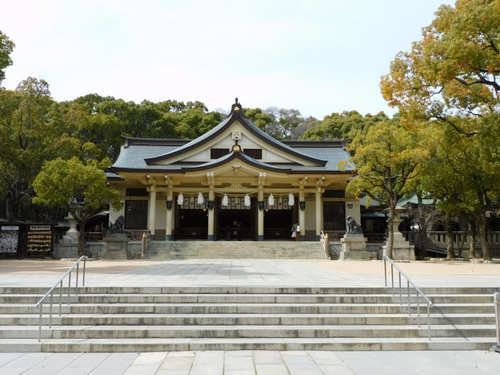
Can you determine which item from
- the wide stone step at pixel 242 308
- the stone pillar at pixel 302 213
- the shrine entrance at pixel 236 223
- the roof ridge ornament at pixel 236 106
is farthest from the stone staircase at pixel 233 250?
the wide stone step at pixel 242 308

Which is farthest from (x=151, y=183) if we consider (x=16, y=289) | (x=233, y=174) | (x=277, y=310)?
(x=277, y=310)

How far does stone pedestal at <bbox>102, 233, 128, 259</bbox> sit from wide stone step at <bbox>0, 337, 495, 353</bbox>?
14565mm

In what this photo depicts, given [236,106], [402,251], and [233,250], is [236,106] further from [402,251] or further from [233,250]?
[402,251]

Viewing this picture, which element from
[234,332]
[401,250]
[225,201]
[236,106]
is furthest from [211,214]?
[234,332]

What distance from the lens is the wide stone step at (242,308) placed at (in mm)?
6934

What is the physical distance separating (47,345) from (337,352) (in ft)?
14.6

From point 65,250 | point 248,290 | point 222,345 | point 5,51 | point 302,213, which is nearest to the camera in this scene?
point 222,345

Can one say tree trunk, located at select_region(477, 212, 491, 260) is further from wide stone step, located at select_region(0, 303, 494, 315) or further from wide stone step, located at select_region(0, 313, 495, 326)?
wide stone step, located at select_region(0, 313, 495, 326)

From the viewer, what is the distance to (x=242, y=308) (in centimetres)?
699

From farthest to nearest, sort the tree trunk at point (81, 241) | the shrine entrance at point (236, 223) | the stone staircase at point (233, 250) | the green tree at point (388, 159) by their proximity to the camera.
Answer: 1. the shrine entrance at point (236, 223)
2. the tree trunk at point (81, 241)
3. the stone staircase at point (233, 250)
4. the green tree at point (388, 159)

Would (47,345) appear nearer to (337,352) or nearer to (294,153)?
(337,352)

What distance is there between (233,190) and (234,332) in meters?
18.4

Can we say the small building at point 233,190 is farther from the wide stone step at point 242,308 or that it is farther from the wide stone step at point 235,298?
the wide stone step at point 242,308

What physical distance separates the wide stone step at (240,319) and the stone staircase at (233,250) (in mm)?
13863
